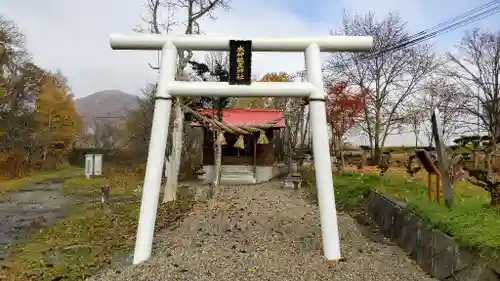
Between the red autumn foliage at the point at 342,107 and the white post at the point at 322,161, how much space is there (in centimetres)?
1213

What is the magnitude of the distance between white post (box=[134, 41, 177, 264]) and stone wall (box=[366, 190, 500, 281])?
4.23 m

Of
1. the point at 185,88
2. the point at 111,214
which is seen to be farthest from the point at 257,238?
the point at 111,214

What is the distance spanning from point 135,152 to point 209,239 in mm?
26847

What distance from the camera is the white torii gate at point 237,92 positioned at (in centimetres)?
654

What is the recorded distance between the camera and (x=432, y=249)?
5844 mm

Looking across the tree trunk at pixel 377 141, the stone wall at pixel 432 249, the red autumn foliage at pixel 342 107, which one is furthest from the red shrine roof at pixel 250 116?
the stone wall at pixel 432 249

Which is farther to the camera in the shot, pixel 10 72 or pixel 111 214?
pixel 10 72

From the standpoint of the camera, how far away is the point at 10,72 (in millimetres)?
30391

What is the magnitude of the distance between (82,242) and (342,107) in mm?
14815

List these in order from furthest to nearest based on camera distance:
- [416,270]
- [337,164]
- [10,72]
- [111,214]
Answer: [10,72] < [337,164] < [111,214] < [416,270]

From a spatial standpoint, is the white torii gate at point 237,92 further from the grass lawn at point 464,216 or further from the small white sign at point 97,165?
the small white sign at point 97,165

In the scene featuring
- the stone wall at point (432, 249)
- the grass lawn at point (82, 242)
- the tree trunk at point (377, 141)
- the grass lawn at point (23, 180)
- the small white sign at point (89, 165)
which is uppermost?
the tree trunk at point (377, 141)

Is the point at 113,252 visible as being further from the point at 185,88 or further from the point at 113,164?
the point at 113,164

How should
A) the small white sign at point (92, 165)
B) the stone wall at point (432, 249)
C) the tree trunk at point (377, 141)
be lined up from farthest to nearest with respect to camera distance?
the small white sign at point (92, 165) < the tree trunk at point (377, 141) < the stone wall at point (432, 249)
